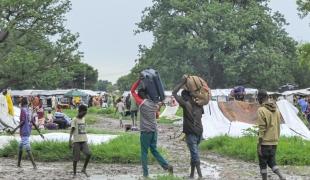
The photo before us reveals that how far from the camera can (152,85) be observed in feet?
38.1

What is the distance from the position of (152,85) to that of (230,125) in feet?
32.1

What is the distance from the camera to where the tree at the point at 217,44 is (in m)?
64.6

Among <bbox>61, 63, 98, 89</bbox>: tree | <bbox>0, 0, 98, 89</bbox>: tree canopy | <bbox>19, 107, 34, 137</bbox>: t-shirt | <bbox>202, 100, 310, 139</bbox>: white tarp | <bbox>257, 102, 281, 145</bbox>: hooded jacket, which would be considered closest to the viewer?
<bbox>257, 102, 281, 145</bbox>: hooded jacket

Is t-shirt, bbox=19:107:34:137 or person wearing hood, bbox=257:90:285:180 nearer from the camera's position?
person wearing hood, bbox=257:90:285:180

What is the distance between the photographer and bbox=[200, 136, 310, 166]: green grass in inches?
585

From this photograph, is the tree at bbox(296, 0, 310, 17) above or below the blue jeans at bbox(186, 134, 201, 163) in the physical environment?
above

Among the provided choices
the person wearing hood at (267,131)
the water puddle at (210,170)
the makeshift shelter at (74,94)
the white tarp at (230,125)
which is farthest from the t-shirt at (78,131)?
the makeshift shelter at (74,94)

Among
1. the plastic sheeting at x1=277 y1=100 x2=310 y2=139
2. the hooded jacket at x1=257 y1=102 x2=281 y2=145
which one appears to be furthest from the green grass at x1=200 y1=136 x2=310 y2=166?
the hooded jacket at x1=257 y1=102 x2=281 y2=145

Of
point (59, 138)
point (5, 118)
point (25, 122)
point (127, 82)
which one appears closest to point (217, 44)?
point (5, 118)

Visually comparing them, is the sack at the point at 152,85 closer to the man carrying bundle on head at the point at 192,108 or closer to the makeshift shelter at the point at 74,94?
the man carrying bundle on head at the point at 192,108

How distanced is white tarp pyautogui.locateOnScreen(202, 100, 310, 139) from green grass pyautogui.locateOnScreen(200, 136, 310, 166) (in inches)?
97.8

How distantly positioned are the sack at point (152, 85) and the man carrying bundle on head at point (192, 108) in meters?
0.30

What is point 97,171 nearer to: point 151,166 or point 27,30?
point 151,166

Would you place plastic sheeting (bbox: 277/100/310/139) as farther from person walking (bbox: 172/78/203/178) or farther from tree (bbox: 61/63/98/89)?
tree (bbox: 61/63/98/89)
